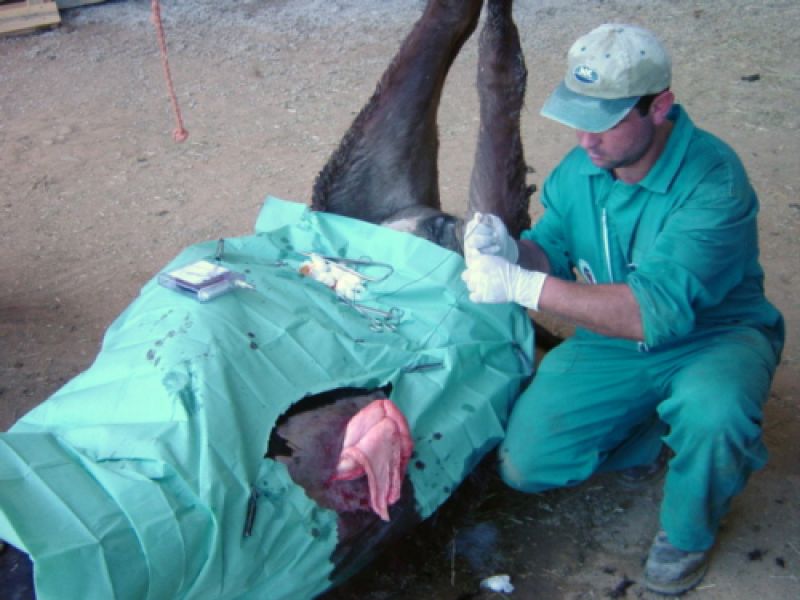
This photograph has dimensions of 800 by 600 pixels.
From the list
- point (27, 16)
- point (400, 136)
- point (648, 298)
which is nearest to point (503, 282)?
point (648, 298)

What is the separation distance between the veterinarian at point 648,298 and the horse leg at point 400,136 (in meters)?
0.78

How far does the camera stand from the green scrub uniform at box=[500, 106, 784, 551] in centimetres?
216

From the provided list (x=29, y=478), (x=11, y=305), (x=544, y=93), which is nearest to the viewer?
(x=29, y=478)

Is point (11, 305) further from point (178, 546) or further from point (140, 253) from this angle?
point (178, 546)

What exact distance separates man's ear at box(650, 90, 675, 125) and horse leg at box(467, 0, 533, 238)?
0.82 m

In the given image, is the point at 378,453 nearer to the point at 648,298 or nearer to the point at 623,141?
the point at 648,298

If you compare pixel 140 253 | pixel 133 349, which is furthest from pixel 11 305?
pixel 133 349

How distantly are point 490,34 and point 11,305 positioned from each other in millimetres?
2160

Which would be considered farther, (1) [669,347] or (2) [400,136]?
(2) [400,136]

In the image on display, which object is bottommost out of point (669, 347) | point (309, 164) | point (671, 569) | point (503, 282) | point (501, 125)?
point (671, 569)

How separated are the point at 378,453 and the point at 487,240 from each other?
2.27 feet

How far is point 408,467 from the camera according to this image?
7.12ft

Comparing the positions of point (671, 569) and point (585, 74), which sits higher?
point (585, 74)

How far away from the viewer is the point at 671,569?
7.65ft
